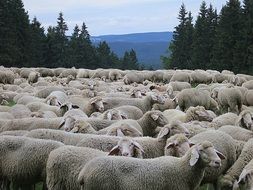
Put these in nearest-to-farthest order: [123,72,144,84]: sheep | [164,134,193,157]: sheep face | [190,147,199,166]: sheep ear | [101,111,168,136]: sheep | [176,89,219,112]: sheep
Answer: [190,147,199,166]: sheep ear → [164,134,193,157]: sheep face → [101,111,168,136]: sheep → [176,89,219,112]: sheep → [123,72,144,84]: sheep

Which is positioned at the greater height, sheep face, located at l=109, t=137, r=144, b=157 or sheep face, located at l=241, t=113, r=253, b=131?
sheep face, located at l=109, t=137, r=144, b=157

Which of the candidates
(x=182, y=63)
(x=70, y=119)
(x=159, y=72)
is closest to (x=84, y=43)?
(x=182, y=63)

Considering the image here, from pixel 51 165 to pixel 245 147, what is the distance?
3.28 metres

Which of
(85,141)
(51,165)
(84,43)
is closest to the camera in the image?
(51,165)

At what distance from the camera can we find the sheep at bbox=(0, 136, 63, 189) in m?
7.71

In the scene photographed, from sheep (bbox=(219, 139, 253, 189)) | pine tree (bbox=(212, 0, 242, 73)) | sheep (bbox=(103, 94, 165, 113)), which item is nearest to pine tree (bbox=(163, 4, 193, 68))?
pine tree (bbox=(212, 0, 242, 73))

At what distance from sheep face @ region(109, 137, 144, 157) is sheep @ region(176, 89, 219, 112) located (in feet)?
29.7

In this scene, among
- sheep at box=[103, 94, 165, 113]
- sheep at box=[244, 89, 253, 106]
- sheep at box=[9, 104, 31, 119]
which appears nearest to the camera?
sheep at box=[9, 104, 31, 119]

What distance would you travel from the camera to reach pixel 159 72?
108 ft

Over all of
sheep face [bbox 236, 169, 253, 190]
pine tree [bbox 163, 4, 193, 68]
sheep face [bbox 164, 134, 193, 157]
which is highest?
sheep face [bbox 164, 134, 193, 157]

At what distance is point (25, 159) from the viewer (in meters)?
7.71

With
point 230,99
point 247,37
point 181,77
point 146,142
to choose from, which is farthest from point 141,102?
point 247,37

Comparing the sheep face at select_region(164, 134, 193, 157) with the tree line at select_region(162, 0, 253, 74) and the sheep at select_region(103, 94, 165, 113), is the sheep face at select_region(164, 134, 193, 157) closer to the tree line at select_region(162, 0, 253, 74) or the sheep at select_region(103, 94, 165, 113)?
the sheep at select_region(103, 94, 165, 113)

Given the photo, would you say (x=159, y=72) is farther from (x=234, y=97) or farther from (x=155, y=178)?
(x=155, y=178)
